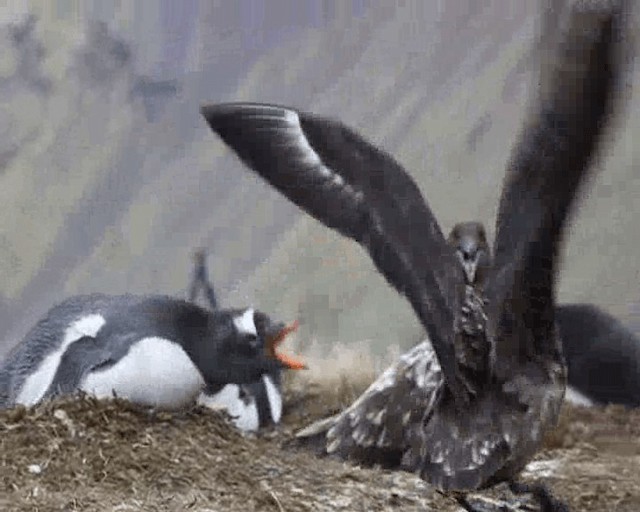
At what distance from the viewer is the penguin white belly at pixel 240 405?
20.0 ft

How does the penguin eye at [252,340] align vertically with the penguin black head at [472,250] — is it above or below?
Answer: below

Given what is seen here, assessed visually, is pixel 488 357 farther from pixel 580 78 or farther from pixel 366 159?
pixel 580 78

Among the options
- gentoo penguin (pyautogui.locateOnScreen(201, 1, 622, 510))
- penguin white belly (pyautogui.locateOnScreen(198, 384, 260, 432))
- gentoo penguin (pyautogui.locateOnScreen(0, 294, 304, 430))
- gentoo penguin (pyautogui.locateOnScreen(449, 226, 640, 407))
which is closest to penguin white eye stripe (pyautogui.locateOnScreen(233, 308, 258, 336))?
gentoo penguin (pyautogui.locateOnScreen(0, 294, 304, 430))

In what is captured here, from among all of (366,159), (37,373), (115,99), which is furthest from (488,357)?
(115,99)

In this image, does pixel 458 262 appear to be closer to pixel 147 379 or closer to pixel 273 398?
pixel 147 379

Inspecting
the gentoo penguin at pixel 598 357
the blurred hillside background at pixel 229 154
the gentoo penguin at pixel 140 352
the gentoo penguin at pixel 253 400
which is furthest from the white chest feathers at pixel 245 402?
the gentoo penguin at pixel 598 357

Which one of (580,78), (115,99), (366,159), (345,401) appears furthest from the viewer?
(115,99)

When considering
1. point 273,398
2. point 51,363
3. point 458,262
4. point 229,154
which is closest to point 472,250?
point 458,262

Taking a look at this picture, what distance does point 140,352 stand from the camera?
4941mm

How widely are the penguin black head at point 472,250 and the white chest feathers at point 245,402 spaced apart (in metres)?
2.03

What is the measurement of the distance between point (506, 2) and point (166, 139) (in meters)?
1.83

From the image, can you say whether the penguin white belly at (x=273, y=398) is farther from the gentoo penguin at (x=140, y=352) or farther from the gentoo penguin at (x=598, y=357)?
the gentoo penguin at (x=598, y=357)

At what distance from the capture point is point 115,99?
24.4 feet

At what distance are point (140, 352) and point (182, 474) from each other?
64 cm
